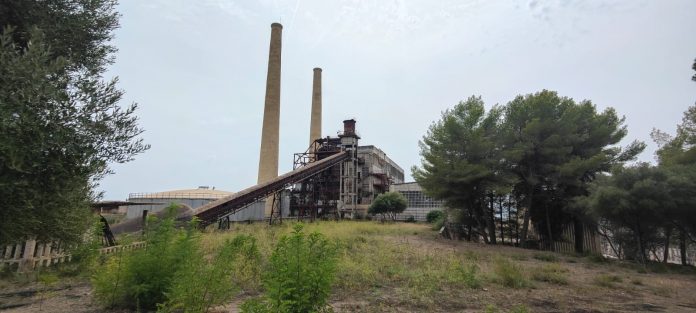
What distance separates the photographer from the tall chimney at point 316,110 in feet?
146

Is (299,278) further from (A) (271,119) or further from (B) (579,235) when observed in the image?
(A) (271,119)

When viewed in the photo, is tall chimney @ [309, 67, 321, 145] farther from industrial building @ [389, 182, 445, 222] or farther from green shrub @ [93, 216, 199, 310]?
green shrub @ [93, 216, 199, 310]

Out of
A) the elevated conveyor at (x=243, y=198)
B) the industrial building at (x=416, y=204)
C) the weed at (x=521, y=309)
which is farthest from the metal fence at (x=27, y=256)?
the industrial building at (x=416, y=204)

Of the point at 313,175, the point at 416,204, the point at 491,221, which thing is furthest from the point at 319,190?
the point at 491,221

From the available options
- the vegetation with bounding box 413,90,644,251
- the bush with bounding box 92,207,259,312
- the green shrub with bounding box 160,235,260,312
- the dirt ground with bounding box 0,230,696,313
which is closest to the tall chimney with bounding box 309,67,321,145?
the vegetation with bounding box 413,90,644,251

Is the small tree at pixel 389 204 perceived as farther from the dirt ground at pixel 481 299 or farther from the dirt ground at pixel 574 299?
the dirt ground at pixel 481 299

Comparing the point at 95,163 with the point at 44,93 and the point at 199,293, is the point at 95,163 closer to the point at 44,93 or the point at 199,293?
the point at 44,93

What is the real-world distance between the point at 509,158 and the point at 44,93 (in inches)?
730

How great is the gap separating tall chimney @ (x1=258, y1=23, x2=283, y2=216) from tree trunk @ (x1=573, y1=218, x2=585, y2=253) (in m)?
24.8

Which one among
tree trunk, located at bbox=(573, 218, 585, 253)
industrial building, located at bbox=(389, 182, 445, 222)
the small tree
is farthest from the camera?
industrial building, located at bbox=(389, 182, 445, 222)

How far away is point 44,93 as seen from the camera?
13.5 ft

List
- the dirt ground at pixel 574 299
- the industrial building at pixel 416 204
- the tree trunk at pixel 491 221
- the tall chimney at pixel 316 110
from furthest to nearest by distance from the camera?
the tall chimney at pixel 316 110, the industrial building at pixel 416 204, the tree trunk at pixel 491 221, the dirt ground at pixel 574 299

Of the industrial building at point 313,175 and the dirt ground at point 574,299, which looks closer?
the dirt ground at point 574,299

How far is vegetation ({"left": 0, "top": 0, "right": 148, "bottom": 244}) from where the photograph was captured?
3947 millimetres
